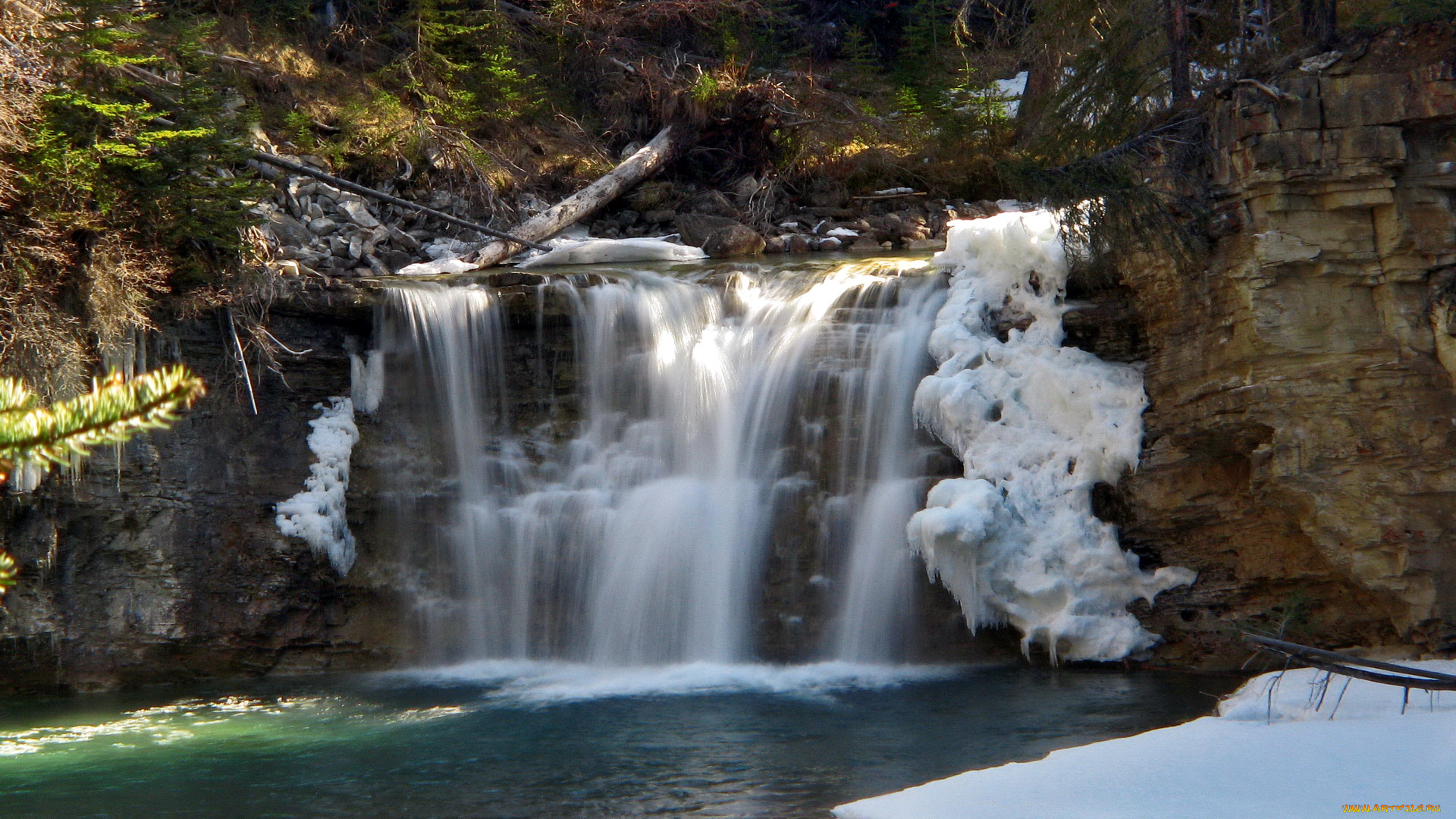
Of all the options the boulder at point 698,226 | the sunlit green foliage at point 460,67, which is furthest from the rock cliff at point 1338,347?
the sunlit green foliage at point 460,67

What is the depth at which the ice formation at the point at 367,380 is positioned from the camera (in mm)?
9352

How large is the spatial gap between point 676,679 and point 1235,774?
13.6 feet

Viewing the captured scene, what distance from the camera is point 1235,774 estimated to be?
15.0 ft

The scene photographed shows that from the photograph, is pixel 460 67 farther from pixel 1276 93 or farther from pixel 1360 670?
pixel 1360 670

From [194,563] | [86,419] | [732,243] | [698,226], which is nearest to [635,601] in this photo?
[194,563]

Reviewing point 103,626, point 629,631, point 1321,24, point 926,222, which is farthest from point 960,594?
point 926,222

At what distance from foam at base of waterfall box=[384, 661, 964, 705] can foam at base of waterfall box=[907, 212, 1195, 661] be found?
2.51ft

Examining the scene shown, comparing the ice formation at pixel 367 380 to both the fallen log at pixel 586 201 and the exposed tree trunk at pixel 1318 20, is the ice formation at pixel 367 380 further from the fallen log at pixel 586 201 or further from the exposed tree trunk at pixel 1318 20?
the exposed tree trunk at pixel 1318 20

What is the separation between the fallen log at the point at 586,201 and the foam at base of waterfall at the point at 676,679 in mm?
5344

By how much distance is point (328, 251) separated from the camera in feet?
39.4

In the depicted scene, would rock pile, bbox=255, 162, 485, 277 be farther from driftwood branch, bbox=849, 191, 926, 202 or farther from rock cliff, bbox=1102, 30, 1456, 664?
rock cliff, bbox=1102, 30, 1456, 664

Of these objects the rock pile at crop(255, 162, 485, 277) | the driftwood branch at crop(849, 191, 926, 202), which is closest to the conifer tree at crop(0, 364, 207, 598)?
the rock pile at crop(255, 162, 485, 277)

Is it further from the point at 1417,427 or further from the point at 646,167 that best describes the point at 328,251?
the point at 1417,427

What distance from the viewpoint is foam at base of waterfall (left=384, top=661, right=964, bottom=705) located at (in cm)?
766
